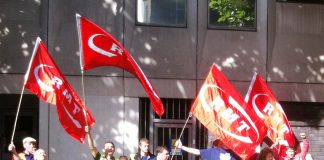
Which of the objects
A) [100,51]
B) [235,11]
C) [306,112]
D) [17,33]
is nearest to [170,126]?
[235,11]

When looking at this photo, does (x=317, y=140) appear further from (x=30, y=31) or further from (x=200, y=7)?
(x=30, y=31)

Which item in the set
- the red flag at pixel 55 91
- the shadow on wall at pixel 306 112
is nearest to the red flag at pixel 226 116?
the red flag at pixel 55 91

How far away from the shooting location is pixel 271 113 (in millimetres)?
12648

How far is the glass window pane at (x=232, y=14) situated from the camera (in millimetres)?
14742

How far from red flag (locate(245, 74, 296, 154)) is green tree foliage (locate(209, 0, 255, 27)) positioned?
246 centimetres

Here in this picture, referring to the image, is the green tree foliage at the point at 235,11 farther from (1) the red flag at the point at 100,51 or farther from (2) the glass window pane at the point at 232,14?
(1) the red flag at the point at 100,51

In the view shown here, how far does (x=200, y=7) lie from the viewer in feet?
47.8

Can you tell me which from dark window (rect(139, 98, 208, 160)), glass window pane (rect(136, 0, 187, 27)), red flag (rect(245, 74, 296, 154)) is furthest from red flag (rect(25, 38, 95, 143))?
glass window pane (rect(136, 0, 187, 27))

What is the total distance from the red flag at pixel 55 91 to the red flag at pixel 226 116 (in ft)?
5.99

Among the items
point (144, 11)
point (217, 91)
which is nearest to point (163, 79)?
point (144, 11)

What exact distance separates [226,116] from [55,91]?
268 centimetres

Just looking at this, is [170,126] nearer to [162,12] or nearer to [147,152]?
[162,12]

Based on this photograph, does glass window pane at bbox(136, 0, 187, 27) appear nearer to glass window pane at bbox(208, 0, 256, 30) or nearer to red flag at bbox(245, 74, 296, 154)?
glass window pane at bbox(208, 0, 256, 30)

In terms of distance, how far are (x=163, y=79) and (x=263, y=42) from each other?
8.02 feet
